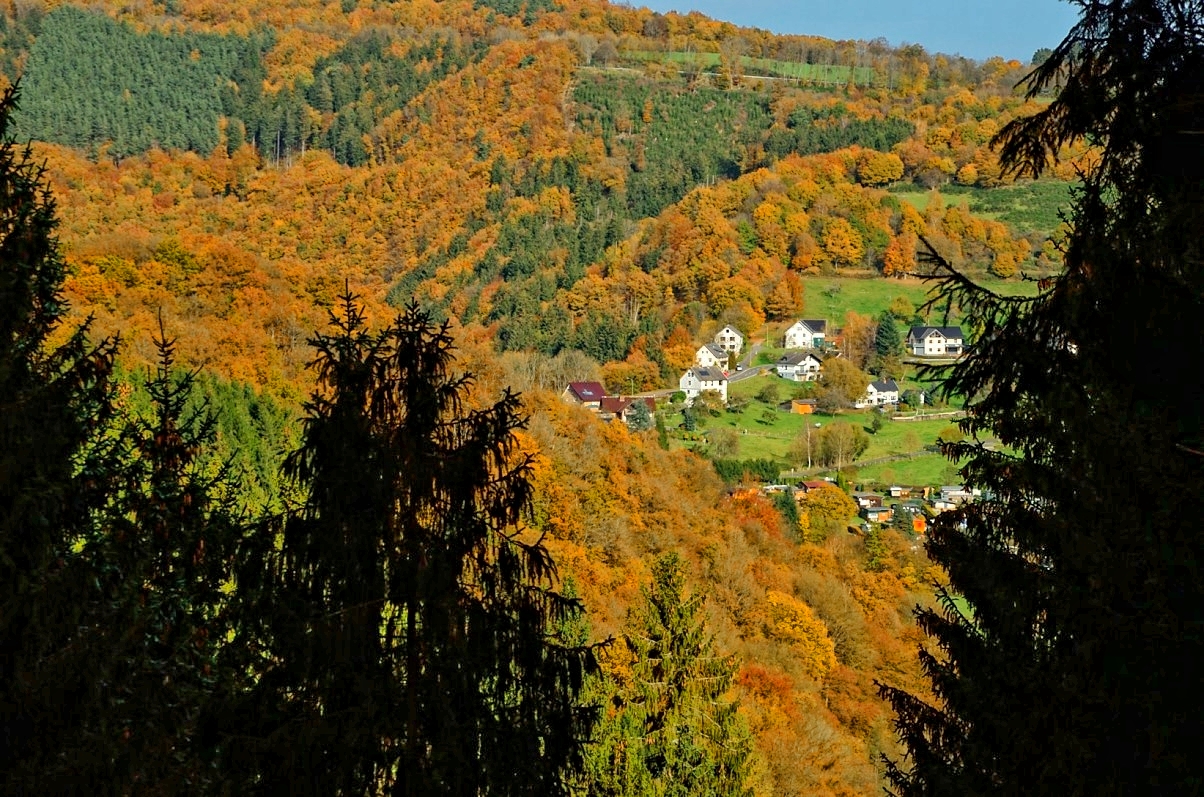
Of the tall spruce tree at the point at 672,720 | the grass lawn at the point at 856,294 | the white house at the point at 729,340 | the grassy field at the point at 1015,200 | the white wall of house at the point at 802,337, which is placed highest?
the tall spruce tree at the point at 672,720

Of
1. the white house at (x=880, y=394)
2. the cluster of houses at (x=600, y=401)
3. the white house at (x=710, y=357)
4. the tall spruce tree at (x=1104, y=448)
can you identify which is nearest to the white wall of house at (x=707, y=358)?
the white house at (x=710, y=357)

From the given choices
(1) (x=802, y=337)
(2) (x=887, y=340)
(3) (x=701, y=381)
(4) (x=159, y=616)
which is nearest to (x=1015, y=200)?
(2) (x=887, y=340)

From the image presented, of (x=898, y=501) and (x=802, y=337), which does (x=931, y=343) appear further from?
(x=898, y=501)

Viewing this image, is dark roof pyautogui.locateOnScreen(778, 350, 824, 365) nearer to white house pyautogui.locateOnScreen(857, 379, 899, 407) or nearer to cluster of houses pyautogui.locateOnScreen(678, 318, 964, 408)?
cluster of houses pyautogui.locateOnScreen(678, 318, 964, 408)

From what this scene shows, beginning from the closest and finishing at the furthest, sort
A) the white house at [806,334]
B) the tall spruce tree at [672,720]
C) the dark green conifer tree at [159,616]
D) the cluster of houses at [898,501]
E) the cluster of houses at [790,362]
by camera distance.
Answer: the dark green conifer tree at [159,616], the tall spruce tree at [672,720], the cluster of houses at [898,501], the cluster of houses at [790,362], the white house at [806,334]

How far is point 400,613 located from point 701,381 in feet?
374

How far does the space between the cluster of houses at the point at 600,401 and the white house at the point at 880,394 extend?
21.7 meters

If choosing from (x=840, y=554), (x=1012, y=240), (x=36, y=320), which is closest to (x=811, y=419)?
(x=840, y=554)

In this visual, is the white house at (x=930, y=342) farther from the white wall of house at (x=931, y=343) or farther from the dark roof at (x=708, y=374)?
the dark roof at (x=708, y=374)

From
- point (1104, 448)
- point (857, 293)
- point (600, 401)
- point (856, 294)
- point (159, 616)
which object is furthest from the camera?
point (857, 293)

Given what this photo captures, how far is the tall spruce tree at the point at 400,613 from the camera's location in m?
8.02

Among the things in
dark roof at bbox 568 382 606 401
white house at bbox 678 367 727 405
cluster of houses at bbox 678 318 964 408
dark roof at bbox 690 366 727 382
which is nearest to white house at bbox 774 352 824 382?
cluster of houses at bbox 678 318 964 408

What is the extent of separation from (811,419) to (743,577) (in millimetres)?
62549

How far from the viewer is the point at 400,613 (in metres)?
8.62
